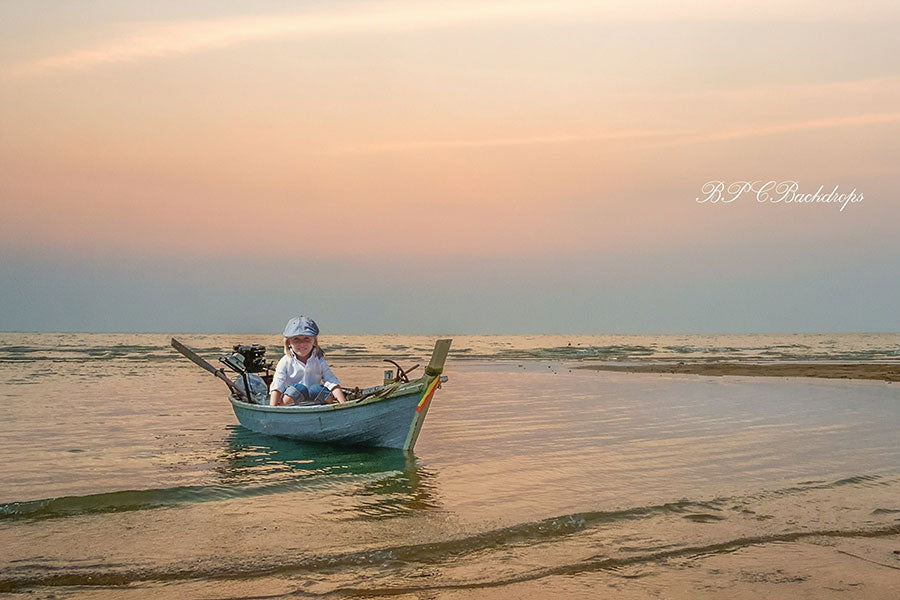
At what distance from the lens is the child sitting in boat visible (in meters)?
13.7

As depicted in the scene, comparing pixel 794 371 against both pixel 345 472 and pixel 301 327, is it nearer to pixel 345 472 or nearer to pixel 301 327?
pixel 301 327

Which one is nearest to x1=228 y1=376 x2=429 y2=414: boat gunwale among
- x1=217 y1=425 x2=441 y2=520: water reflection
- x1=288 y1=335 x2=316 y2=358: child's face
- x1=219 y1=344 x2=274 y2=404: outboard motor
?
x1=217 y1=425 x2=441 y2=520: water reflection

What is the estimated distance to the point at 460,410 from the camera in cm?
1908

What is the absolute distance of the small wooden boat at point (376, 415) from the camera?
465 inches

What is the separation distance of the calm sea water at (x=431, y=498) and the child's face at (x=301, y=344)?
179 centimetres

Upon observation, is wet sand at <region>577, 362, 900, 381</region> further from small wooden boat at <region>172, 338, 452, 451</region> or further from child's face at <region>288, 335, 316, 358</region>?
child's face at <region>288, 335, 316, 358</region>

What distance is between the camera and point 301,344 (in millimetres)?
13461

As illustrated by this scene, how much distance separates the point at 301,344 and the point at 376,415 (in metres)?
2.15

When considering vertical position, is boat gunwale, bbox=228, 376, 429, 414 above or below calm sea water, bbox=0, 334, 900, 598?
above

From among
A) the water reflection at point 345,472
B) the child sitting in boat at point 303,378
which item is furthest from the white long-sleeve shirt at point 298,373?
the water reflection at point 345,472

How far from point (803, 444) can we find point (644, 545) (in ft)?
25.3

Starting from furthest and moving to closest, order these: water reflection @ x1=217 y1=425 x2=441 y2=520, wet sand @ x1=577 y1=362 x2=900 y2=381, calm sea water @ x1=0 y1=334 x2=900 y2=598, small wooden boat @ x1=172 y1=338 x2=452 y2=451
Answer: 1. wet sand @ x1=577 y1=362 x2=900 y2=381
2. small wooden boat @ x1=172 y1=338 x2=452 y2=451
3. water reflection @ x1=217 y1=425 x2=441 y2=520
4. calm sea water @ x1=0 y1=334 x2=900 y2=598

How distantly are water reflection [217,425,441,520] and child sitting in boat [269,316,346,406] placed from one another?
871mm

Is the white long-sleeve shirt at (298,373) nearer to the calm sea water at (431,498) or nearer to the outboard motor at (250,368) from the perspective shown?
the calm sea water at (431,498)
